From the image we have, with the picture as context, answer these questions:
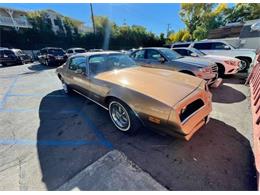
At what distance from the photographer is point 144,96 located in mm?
2463

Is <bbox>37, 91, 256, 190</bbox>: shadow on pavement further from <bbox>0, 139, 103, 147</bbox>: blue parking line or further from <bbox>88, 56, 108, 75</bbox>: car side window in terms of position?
<bbox>88, 56, 108, 75</bbox>: car side window

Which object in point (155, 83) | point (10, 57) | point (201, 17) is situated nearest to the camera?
point (155, 83)

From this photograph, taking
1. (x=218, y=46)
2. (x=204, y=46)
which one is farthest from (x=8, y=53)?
(x=218, y=46)

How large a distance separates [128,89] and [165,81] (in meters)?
0.78

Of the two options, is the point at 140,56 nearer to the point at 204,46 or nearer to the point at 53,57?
the point at 204,46

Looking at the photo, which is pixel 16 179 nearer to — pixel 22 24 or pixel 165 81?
pixel 165 81

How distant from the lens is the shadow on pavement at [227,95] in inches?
182

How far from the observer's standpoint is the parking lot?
2.09m

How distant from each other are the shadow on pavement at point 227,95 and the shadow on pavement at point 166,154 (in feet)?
5.36

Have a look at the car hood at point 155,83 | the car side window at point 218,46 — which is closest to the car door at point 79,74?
the car hood at point 155,83

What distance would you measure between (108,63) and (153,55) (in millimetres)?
2711

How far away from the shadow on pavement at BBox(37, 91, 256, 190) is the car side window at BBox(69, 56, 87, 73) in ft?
4.58

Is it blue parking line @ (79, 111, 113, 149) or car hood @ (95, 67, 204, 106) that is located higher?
car hood @ (95, 67, 204, 106)

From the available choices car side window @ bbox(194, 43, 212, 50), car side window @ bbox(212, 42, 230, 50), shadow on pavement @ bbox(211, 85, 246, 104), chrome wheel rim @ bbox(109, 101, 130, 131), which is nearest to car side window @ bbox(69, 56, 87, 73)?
chrome wheel rim @ bbox(109, 101, 130, 131)
